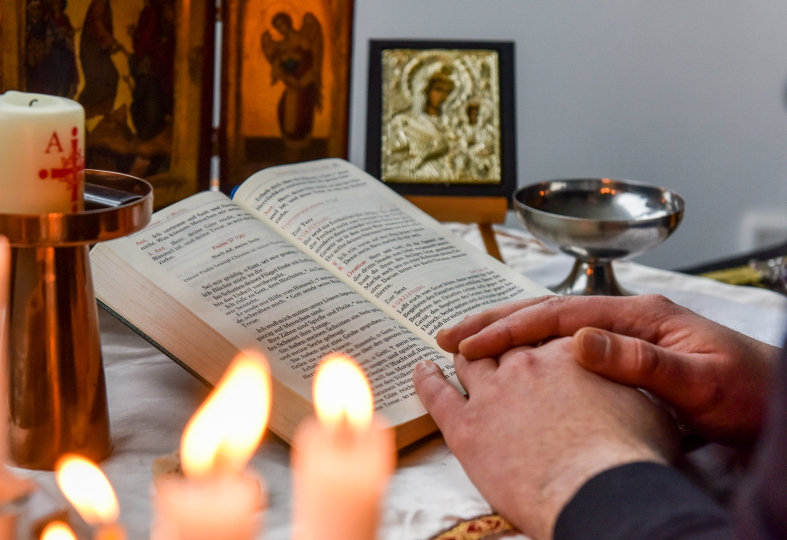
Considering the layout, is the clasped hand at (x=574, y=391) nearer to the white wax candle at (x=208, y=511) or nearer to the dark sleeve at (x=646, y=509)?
the dark sleeve at (x=646, y=509)

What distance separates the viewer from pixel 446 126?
128 cm

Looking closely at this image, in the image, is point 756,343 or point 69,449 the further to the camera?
point 756,343

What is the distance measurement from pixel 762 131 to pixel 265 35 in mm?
1731

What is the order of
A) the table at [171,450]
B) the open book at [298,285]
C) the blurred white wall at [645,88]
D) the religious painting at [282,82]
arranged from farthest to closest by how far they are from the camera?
the blurred white wall at [645,88] < the religious painting at [282,82] < the open book at [298,285] < the table at [171,450]

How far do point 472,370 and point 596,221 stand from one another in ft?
1.16

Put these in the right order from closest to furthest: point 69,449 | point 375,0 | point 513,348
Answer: point 69,449, point 513,348, point 375,0

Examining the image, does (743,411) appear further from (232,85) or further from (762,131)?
(762,131)

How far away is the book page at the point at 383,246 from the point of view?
0.82m

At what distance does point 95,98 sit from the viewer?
989 millimetres

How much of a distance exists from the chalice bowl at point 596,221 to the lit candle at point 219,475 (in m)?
0.74

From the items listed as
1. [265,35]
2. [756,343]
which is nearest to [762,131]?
[265,35]

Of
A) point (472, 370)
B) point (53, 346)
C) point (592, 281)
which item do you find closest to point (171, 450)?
point (53, 346)

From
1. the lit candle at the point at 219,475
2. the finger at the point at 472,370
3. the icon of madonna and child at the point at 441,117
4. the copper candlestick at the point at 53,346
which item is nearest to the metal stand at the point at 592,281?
the icon of madonna and child at the point at 441,117

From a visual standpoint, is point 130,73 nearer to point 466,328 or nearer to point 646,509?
point 466,328
